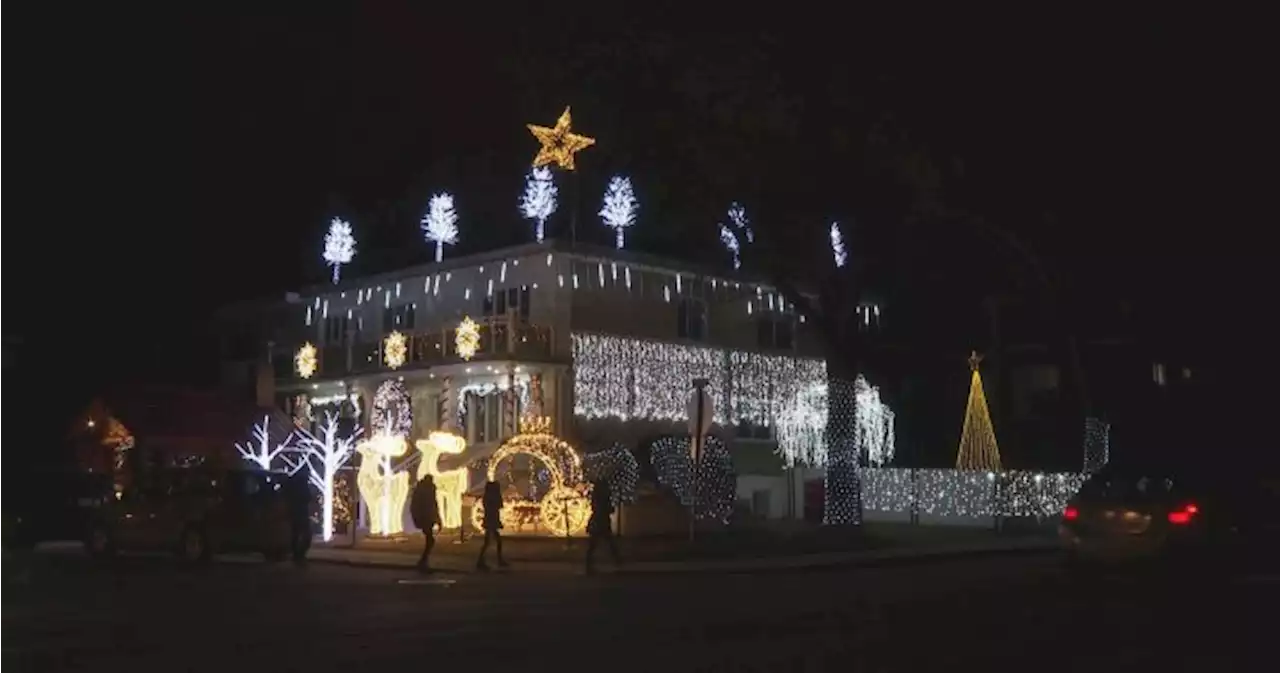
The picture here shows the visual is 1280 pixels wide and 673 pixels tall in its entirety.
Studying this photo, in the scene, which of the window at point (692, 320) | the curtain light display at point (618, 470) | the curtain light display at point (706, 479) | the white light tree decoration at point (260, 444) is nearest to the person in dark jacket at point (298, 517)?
the curtain light display at point (618, 470)

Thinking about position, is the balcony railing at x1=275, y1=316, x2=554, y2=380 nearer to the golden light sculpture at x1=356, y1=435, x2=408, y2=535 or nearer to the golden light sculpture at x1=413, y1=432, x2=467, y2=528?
the golden light sculpture at x1=413, y1=432, x2=467, y2=528

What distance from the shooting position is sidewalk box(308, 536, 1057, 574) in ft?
82.4

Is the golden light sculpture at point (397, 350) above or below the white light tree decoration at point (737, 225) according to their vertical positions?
below

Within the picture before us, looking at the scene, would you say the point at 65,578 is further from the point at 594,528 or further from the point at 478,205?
the point at 478,205

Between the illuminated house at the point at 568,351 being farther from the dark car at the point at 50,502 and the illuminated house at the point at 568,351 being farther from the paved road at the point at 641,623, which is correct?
the paved road at the point at 641,623

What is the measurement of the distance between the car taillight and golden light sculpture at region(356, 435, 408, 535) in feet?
59.3

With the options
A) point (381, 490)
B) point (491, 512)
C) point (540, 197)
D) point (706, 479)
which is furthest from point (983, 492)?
point (491, 512)

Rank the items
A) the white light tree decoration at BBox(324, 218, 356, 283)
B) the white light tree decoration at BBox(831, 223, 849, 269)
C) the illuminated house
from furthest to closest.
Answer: the white light tree decoration at BBox(324, 218, 356, 283)
the illuminated house
the white light tree decoration at BBox(831, 223, 849, 269)

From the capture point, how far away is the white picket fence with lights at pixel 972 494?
118 feet

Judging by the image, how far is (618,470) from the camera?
3212 centimetres

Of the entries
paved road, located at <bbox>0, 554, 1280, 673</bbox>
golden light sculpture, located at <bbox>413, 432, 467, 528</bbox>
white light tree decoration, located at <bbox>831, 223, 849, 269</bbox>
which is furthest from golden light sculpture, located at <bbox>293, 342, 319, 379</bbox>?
paved road, located at <bbox>0, 554, 1280, 673</bbox>

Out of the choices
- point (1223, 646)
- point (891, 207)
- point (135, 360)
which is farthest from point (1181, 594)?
point (135, 360)

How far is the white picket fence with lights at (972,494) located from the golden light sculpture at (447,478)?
1128 cm

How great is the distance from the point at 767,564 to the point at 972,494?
1242cm
